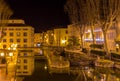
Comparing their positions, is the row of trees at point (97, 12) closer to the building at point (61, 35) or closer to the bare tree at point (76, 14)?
the bare tree at point (76, 14)

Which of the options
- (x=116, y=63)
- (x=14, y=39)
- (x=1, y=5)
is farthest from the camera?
(x=14, y=39)

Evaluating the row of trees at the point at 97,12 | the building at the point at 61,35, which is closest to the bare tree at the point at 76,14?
the row of trees at the point at 97,12

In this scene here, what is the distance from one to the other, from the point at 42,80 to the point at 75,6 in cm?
→ 2839

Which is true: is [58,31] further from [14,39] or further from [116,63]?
[116,63]

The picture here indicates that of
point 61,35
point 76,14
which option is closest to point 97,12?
point 76,14

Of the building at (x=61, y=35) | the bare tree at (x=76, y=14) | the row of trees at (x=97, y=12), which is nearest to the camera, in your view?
the row of trees at (x=97, y=12)

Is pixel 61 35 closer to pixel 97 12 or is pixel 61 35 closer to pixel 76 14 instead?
pixel 76 14

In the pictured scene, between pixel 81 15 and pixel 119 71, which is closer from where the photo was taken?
pixel 119 71

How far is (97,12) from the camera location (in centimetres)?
3791

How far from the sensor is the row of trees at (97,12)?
3612cm

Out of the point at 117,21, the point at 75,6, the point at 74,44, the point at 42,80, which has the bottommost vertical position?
the point at 42,80

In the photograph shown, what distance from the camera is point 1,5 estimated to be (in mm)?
43719

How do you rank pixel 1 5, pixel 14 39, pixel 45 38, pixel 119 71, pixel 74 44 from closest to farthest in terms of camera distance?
pixel 119 71
pixel 1 5
pixel 74 44
pixel 14 39
pixel 45 38

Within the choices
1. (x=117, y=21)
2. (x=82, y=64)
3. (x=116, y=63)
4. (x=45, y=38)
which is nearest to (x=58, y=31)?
(x=45, y=38)
